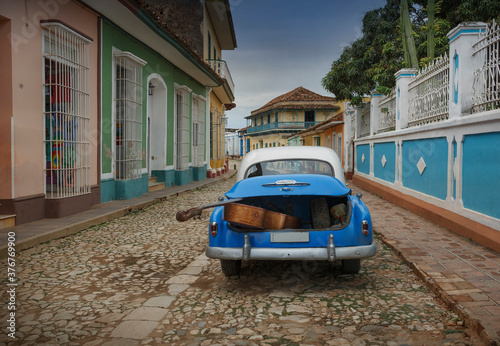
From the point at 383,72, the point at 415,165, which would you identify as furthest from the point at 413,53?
the point at 415,165

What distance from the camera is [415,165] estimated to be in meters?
8.63

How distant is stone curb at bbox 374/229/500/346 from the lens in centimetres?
277

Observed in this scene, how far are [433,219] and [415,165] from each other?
68.2 inches

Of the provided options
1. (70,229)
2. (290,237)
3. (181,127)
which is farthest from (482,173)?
(181,127)

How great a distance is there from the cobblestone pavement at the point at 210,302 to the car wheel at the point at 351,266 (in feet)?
0.26

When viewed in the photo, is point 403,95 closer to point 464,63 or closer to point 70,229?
point 464,63

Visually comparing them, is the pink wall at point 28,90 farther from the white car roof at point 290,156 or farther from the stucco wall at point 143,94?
the white car roof at point 290,156

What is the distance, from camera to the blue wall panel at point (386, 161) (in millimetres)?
10531

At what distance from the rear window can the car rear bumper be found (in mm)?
1512

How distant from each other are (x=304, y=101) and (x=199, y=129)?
124ft

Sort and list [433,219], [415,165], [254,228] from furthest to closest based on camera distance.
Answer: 1. [415,165]
2. [433,219]
3. [254,228]


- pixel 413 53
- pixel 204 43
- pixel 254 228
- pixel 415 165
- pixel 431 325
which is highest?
pixel 204 43

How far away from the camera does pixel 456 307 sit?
3299 millimetres

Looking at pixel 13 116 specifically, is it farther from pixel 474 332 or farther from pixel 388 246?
pixel 474 332
